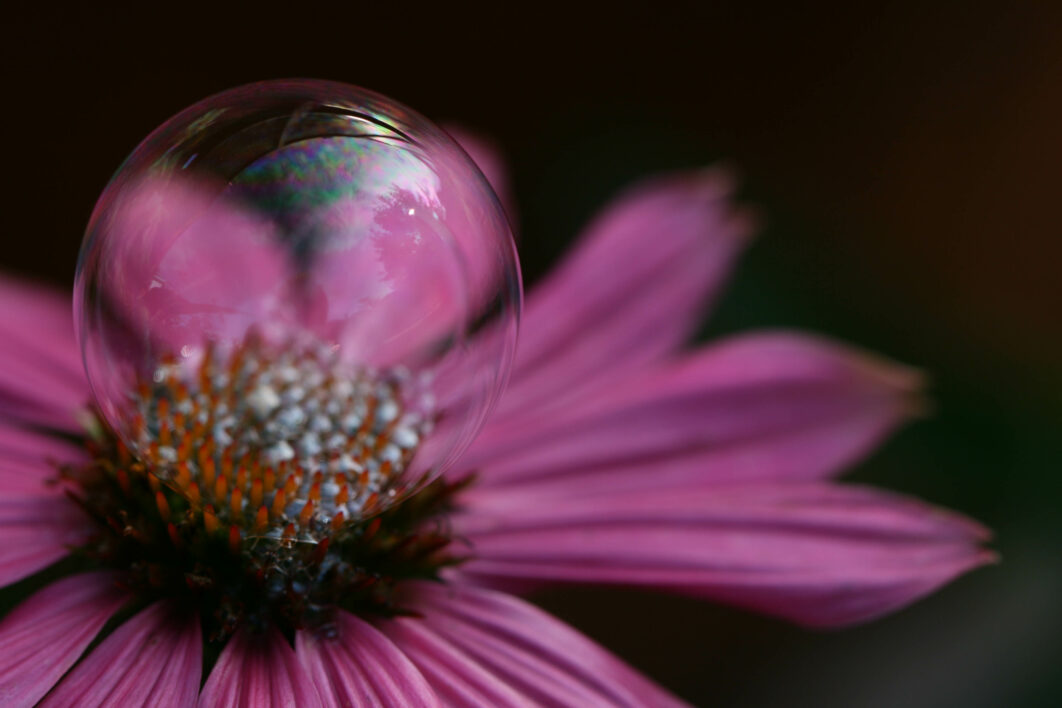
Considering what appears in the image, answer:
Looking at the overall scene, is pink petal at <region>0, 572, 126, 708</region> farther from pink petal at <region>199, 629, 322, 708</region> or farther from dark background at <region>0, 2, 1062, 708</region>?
dark background at <region>0, 2, 1062, 708</region>

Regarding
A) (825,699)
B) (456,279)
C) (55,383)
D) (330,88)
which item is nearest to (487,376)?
(456,279)

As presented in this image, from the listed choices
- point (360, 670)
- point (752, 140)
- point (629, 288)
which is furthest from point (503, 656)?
point (752, 140)

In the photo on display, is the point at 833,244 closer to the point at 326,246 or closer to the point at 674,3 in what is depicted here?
the point at 674,3

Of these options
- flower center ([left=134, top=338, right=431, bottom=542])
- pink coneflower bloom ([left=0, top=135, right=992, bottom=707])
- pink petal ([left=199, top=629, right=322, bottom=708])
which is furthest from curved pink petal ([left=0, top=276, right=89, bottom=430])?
pink petal ([left=199, top=629, right=322, bottom=708])

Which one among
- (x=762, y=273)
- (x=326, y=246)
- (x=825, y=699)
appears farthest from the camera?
(x=762, y=273)

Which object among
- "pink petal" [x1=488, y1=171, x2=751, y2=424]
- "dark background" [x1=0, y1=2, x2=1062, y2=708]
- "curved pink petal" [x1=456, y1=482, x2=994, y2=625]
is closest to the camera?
"curved pink petal" [x1=456, y1=482, x2=994, y2=625]

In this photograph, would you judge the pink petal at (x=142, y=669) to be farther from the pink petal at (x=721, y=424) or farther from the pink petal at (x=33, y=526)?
the pink petal at (x=721, y=424)

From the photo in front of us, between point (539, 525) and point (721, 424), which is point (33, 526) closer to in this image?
point (539, 525)

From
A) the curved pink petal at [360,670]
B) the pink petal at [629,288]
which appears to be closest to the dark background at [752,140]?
the pink petal at [629,288]
